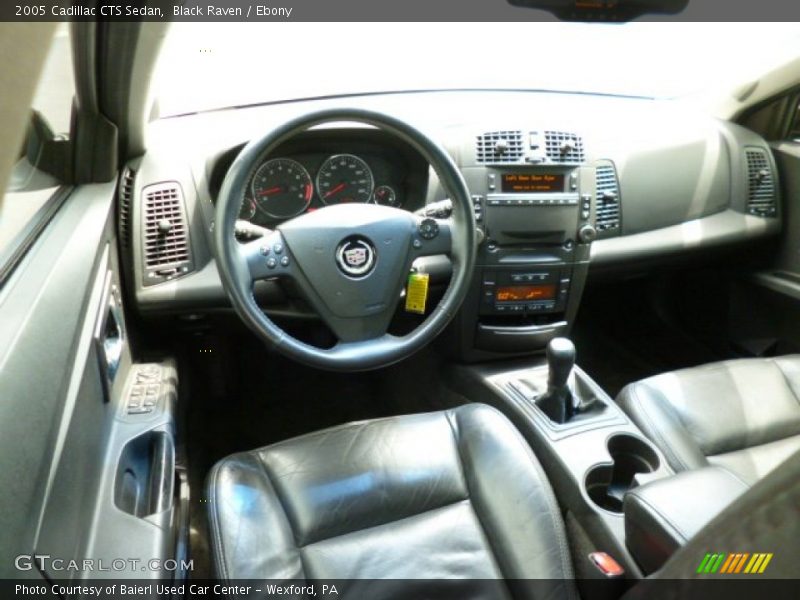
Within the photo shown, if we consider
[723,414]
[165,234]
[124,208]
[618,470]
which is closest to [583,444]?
[618,470]

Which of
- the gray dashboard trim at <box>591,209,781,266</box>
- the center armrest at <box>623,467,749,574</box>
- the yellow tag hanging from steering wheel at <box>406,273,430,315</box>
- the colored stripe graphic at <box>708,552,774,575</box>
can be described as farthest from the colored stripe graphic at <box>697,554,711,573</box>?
the gray dashboard trim at <box>591,209,781,266</box>

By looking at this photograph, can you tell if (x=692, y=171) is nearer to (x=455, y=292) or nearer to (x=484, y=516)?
(x=455, y=292)

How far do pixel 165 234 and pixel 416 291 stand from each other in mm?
694

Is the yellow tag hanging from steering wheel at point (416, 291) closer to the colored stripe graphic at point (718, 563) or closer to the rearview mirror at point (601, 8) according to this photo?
the rearview mirror at point (601, 8)

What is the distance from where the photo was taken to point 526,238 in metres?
1.90

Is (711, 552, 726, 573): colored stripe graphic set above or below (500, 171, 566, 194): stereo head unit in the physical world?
below

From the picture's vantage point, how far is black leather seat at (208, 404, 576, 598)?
1.20 meters

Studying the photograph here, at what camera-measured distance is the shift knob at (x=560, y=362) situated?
1.68 metres

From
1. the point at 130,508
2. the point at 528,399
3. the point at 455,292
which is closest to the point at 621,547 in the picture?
the point at 528,399

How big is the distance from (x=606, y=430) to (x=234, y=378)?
1.34 meters

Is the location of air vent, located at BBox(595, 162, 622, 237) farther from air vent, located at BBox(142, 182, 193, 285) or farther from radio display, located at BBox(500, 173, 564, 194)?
air vent, located at BBox(142, 182, 193, 285)

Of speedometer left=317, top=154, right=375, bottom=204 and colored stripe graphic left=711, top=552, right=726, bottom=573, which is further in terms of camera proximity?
speedometer left=317, top=154, right=375, bottom=204

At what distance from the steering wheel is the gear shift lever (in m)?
Result: 0.34

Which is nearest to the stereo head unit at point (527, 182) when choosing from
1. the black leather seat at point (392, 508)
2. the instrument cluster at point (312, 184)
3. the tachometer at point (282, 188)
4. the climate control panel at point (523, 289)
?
the climate control panel at point (523, 289)
